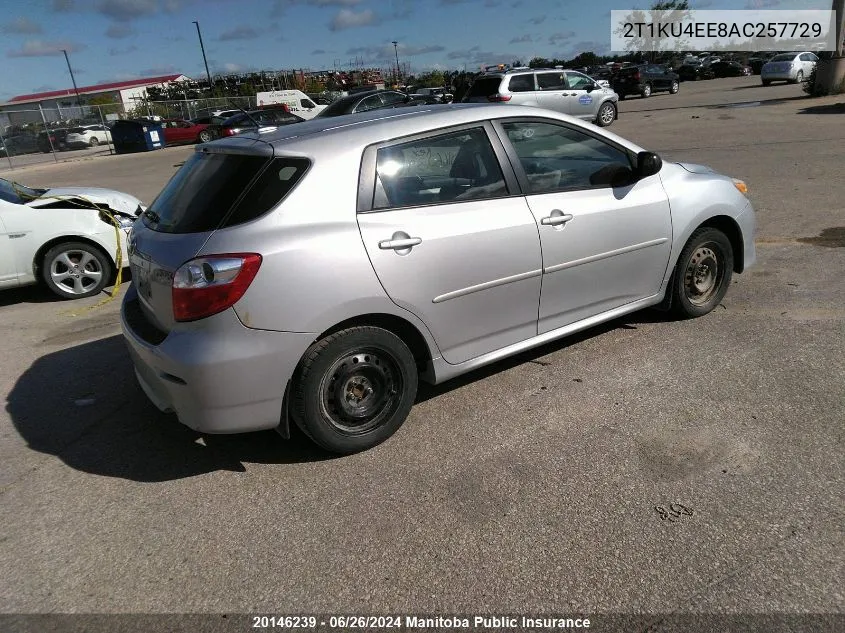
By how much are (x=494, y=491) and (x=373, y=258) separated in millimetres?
1254

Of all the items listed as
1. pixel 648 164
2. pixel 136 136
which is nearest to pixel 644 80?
pixel 136 136

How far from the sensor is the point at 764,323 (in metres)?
4.60

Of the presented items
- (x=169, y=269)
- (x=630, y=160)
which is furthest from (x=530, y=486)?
(x=630, y=160)

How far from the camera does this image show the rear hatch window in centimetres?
1802

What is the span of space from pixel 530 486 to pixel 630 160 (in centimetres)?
235

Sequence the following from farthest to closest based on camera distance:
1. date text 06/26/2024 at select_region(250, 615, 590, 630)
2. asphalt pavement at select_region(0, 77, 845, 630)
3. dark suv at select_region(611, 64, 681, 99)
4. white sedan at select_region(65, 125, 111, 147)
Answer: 1. white sedan at select_region(65, 125, 111, 147)
2. dark suv at select_region(611, 64, 681, 99)
3. asphalt pavement at select_region(0, 77, 845, 630)
4. date text 06/26/2024 at select_region(250, 615, 590, 630)

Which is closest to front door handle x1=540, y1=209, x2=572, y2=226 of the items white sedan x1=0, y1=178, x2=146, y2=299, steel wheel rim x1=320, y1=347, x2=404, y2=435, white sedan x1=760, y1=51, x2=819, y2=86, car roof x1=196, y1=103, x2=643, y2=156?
car roof x1=196, y1=103, x2=643, y2=156

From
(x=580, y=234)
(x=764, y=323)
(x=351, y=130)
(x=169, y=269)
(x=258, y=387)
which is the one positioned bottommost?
(x=764, y=323)

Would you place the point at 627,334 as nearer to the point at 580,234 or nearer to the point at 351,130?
the point at 580,234

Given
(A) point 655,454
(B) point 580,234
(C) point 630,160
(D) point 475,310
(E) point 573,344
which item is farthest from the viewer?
(E) point 573,344

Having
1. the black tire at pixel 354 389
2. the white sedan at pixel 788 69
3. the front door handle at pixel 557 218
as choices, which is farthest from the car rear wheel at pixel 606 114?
the black tire at pixel 354 389

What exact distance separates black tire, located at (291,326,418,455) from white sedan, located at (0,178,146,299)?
4.53 meters

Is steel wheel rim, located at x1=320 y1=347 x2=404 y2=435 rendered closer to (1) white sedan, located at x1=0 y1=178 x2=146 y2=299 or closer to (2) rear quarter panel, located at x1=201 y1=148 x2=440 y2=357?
(2) rear quarter panel, located at x1=201 y1=148 x2=440 y2=357

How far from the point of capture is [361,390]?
3.32 meters
